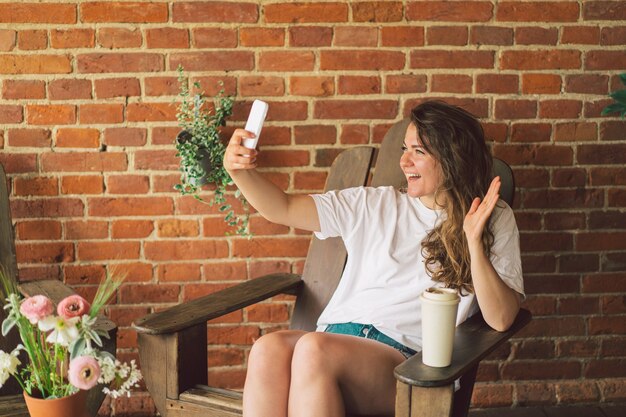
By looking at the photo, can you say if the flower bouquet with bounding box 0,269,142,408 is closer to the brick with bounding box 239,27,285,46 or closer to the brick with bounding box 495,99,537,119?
the brick with bounding box 239,27,285,46

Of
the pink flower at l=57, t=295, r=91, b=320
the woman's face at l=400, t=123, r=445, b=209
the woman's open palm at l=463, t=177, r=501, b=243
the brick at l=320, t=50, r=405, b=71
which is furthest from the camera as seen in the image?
the brick at l=320, t=50, r=405, b=71

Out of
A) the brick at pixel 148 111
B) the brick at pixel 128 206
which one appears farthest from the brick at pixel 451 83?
the brick at pixel 128 206

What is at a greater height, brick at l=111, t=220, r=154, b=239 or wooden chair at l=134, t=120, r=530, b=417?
brick at l=111, t=220, r=154, b=239

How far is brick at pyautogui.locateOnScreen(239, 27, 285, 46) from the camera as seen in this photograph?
239 centimetres

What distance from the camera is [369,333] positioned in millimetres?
1943

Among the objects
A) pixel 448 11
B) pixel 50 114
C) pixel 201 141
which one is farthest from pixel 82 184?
pixel 448 11

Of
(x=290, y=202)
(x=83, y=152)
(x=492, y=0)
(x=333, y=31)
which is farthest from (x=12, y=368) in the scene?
(x=492, y=0)

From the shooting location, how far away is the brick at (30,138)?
2.40 meters

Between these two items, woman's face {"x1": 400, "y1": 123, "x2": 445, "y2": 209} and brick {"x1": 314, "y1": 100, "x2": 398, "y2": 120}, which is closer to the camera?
woman's face {"x1": 400, "y1": 123, "x2": 445, "y2": 209}

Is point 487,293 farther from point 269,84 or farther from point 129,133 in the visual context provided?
point 129,133

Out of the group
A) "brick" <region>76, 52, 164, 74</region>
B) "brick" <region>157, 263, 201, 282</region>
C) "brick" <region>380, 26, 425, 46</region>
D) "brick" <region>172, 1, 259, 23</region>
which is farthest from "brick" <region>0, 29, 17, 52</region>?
"brick" <region>380, 26, 425, 46</region>

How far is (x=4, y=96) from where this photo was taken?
7.79ft

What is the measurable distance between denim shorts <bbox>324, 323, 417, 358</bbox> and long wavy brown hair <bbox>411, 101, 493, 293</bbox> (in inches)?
8.2

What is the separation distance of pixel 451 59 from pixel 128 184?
120 centimetres
